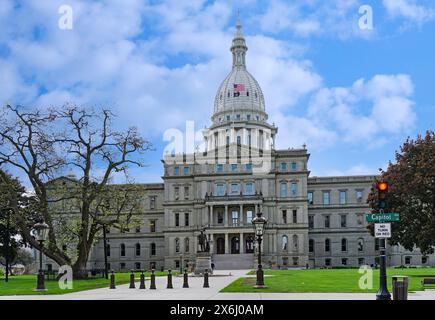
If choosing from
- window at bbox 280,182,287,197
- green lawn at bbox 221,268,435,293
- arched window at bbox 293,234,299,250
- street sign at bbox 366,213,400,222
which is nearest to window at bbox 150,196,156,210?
window at bbox 280,182,287,197

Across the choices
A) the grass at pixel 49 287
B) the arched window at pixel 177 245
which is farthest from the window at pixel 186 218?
the grass at pixel 49 287

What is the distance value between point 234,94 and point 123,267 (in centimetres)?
4652

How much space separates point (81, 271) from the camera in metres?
48.4

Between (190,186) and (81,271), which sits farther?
(190,186)

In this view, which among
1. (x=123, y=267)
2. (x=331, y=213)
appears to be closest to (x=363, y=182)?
(x=331, y=213)

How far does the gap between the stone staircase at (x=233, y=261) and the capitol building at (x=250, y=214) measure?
6444mm

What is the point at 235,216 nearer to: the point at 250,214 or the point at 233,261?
the point at 250,214

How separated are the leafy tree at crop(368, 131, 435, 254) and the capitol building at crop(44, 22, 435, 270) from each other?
4470 cm

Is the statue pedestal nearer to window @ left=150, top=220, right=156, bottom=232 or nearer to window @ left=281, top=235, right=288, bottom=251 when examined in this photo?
window @ left=281, top=235, right=288, bottom=251

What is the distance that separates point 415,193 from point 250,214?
2114 inches

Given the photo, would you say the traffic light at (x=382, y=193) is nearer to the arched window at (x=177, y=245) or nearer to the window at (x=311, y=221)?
the arched window at (x=177, y=245)

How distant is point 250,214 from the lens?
3952 inches
